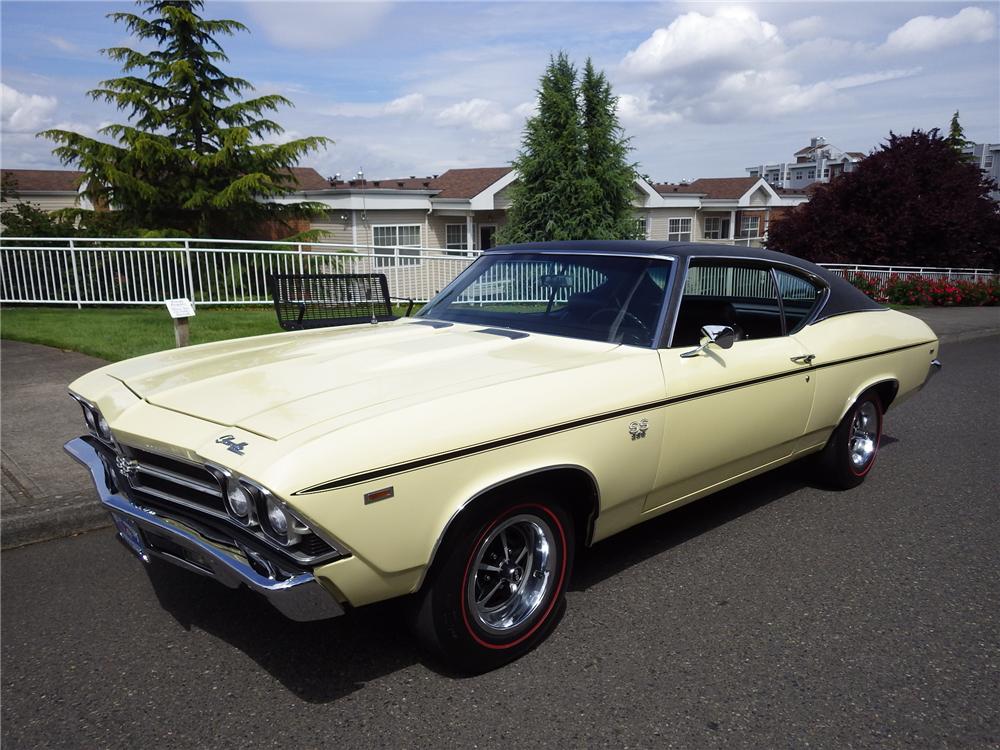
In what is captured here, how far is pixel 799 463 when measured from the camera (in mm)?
5160

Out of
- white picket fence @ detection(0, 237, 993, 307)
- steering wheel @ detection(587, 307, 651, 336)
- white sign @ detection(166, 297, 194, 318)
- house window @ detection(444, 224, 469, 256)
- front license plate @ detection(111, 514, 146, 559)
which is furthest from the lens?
house window @ detection(444, 224, 469, 256)

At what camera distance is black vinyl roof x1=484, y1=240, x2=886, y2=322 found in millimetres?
3762

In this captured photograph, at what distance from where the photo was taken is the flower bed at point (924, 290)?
1894 centimetres

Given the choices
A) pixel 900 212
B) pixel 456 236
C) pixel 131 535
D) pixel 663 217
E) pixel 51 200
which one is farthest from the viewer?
pixel 663 217

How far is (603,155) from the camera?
17.2m

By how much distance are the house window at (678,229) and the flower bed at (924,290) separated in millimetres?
14748

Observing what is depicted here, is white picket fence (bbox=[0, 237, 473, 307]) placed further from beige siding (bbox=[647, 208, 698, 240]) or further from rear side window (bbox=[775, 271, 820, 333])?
beige siding (bbox=[647, 208, 698, 240])

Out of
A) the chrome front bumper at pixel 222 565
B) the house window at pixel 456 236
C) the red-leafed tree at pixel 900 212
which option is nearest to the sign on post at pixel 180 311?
the chrome front bumper at pixel 222 565

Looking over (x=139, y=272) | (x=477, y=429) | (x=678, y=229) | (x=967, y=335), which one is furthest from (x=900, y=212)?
(x=477, y=429)

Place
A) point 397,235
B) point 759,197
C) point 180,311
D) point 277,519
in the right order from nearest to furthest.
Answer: point 277,519
point 180,311
point 397,235
point 759,197

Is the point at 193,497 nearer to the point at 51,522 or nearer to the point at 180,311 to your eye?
the point at 51,522

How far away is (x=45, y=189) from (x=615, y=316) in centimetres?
3659

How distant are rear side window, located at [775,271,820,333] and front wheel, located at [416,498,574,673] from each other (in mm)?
2102

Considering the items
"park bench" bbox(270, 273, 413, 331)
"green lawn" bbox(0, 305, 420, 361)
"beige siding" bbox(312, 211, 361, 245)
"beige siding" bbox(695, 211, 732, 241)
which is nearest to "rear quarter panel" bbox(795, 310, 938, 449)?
"park bench" bbox(270, 273, 413, 331)
